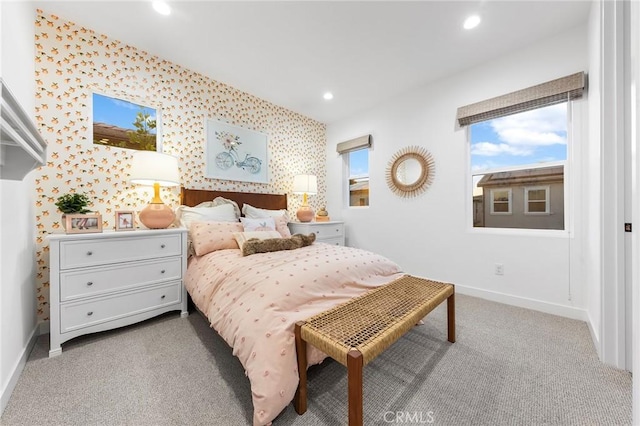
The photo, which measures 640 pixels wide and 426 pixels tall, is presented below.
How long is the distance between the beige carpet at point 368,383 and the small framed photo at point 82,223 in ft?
2.70

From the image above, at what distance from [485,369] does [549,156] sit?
2.09 meters

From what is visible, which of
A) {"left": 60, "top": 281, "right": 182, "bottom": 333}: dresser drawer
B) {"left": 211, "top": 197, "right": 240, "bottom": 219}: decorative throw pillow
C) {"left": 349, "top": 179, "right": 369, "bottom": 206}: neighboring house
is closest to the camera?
{"left": 60, "top": 281, "right": 182, "bottom": 333}: dresser drawer

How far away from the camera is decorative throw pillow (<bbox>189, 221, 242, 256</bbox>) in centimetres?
220

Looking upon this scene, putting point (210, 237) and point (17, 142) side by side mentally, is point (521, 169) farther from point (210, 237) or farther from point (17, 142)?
point (17, 142)

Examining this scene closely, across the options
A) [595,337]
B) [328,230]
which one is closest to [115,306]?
[328,230]

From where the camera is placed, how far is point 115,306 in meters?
1.84

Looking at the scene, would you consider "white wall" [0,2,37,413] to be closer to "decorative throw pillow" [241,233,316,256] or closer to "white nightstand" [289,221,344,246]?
"decorative throw pillow" [241,233,316,256]

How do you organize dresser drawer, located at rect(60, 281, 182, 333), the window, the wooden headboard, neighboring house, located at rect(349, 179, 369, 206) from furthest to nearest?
neighboring house, located at rect(349, 179, 369, 206), the wooden headboard, the window, dresser drawer, located at rect(60, 281, 182, 333)

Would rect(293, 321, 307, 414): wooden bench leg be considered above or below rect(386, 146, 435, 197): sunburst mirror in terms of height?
below

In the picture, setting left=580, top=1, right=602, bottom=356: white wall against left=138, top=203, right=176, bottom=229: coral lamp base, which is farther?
left=138, top=203, right=176, bottom=229: coral lamp base

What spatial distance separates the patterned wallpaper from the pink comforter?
1.09 m

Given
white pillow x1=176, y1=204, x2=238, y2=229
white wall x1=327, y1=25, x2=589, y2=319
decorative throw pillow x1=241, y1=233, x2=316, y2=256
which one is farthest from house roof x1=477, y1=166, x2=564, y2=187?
white pillow x1=176, y1=204, x2=238, y2=229

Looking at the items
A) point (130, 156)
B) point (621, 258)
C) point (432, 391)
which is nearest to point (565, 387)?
point (432, 391)

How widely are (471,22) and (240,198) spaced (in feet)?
9.69
